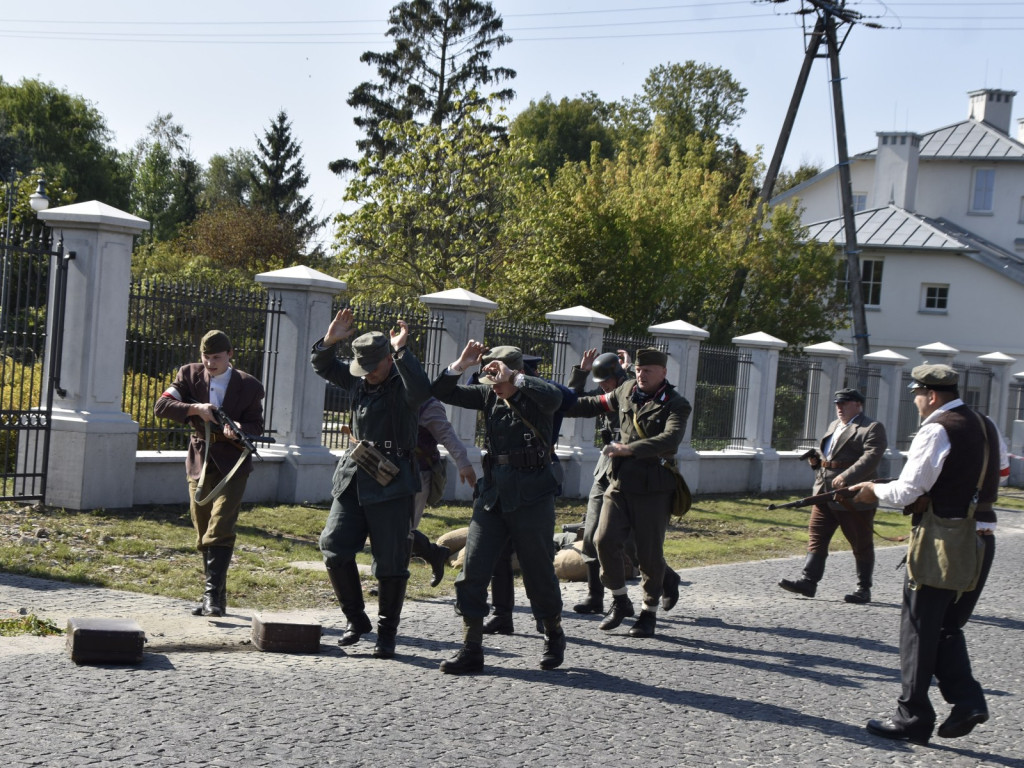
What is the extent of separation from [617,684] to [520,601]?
252 cm

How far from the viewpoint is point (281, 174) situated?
196ft

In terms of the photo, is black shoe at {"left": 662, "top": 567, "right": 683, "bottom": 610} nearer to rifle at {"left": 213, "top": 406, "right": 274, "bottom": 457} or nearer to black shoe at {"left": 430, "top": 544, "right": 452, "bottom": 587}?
black shoe at {"left": 430, "top": 544, "right": 452, "bottom": 587}

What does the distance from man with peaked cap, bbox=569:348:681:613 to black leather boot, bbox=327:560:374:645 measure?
6.31 ft

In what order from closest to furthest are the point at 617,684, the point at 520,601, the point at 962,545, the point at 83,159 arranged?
the point at 962,545 < the point at 617,684 < the point at 520,601 < the point at 83,159

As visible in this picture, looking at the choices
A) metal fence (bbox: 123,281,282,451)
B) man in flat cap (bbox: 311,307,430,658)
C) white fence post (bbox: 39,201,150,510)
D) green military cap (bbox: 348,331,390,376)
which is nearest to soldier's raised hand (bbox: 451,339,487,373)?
man in flat cap (bbox: 311,307,430,658)

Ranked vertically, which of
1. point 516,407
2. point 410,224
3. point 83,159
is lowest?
point 516,407

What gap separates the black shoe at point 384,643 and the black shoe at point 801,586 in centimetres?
444

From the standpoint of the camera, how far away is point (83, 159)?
5503 centimetres

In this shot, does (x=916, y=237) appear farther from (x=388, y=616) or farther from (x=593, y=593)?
(x=388, y=616)

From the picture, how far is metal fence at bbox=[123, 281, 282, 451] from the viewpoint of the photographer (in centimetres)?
1165

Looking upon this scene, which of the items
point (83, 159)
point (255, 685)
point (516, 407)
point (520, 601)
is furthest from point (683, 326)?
point (83, 159)

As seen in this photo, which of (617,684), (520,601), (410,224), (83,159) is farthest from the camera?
(83,159)

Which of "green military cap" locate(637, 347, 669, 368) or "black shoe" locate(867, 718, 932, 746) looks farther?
"green military cap" locate(637, 347, 669, 368)

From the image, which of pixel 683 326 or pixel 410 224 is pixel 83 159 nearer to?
pixel 410 224
